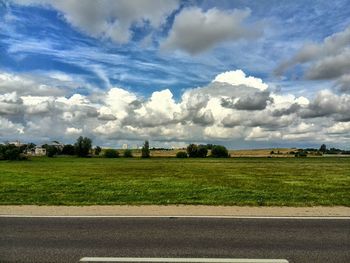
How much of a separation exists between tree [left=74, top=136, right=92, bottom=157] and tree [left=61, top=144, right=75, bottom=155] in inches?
93.3

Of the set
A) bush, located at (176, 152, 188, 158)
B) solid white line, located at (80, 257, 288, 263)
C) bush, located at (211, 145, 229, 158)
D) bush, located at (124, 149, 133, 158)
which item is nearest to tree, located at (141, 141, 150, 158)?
bush, located at (124, 149, 133, 158)

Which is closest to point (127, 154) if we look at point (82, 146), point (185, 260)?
point (82, 146)

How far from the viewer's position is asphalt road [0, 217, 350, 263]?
7953 mm

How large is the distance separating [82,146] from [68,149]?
7.28 m

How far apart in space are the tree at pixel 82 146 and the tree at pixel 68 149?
93.3 inches

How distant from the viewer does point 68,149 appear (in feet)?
585

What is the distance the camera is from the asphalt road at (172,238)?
26.1 ft

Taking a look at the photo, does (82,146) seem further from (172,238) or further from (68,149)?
(172,238)

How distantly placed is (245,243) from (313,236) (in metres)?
1.78

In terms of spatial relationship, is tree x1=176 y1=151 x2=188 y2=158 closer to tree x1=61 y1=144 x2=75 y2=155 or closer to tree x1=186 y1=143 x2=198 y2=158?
tree x1=186 y1=143 x2=198 y2=158

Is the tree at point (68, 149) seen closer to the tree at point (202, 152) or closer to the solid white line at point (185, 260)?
the tree at point (202, 152)

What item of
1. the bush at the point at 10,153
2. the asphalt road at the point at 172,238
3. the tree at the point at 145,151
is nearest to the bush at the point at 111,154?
the tree at the point at 145,151

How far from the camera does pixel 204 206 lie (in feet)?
48.0

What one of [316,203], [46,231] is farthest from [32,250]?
[316,203]
